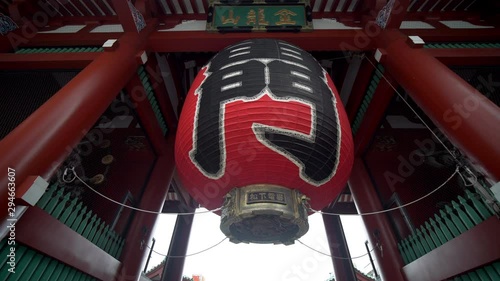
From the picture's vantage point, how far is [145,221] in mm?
4352

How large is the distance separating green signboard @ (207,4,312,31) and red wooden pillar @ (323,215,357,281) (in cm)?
574

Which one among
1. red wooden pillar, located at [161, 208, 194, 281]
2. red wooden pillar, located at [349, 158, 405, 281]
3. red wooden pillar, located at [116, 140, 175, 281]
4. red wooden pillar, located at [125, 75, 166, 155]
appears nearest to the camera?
red wooden pillar, located at [116, 140, 175, 281]

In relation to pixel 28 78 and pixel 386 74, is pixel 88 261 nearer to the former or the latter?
pixel 28 78

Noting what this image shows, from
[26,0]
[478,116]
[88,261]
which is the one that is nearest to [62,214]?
[88,261]

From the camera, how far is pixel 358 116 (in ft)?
17.1

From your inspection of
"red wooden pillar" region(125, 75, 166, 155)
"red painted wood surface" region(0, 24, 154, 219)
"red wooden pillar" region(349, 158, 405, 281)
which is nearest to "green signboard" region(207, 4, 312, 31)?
"red wooden pillar" region(125, 75, 166, 155)

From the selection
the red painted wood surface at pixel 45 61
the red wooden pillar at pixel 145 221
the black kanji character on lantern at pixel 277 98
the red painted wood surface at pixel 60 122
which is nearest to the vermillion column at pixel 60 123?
the red painted wood surface at pixel 60 122

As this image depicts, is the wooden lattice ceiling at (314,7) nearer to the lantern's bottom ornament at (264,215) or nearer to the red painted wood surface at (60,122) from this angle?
the red painted wood surface at (60,122)

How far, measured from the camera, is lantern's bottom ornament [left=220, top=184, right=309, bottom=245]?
1.97 metres

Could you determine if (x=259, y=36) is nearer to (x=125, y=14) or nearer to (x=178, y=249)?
(x=125, y=14)

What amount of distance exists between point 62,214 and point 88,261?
62 centimetres

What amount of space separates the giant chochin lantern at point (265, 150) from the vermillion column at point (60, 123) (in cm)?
111

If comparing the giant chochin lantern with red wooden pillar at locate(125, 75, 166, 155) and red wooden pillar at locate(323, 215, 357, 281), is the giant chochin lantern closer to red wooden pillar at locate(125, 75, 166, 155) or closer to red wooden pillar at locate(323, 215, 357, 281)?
red wooden pillar at locate(125, 75, 166, 155)

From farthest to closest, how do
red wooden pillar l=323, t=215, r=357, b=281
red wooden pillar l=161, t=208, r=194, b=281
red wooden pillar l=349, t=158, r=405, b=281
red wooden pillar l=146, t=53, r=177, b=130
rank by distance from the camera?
red wooden pillar l=161, t=208, r=194, b=281
red wooden pillar l=323, t=215, r=357, b=281
red wooden pillar l=146, t=53, r=177, b=130
red wooden pillar l=349, t=158, r=405, b=281
